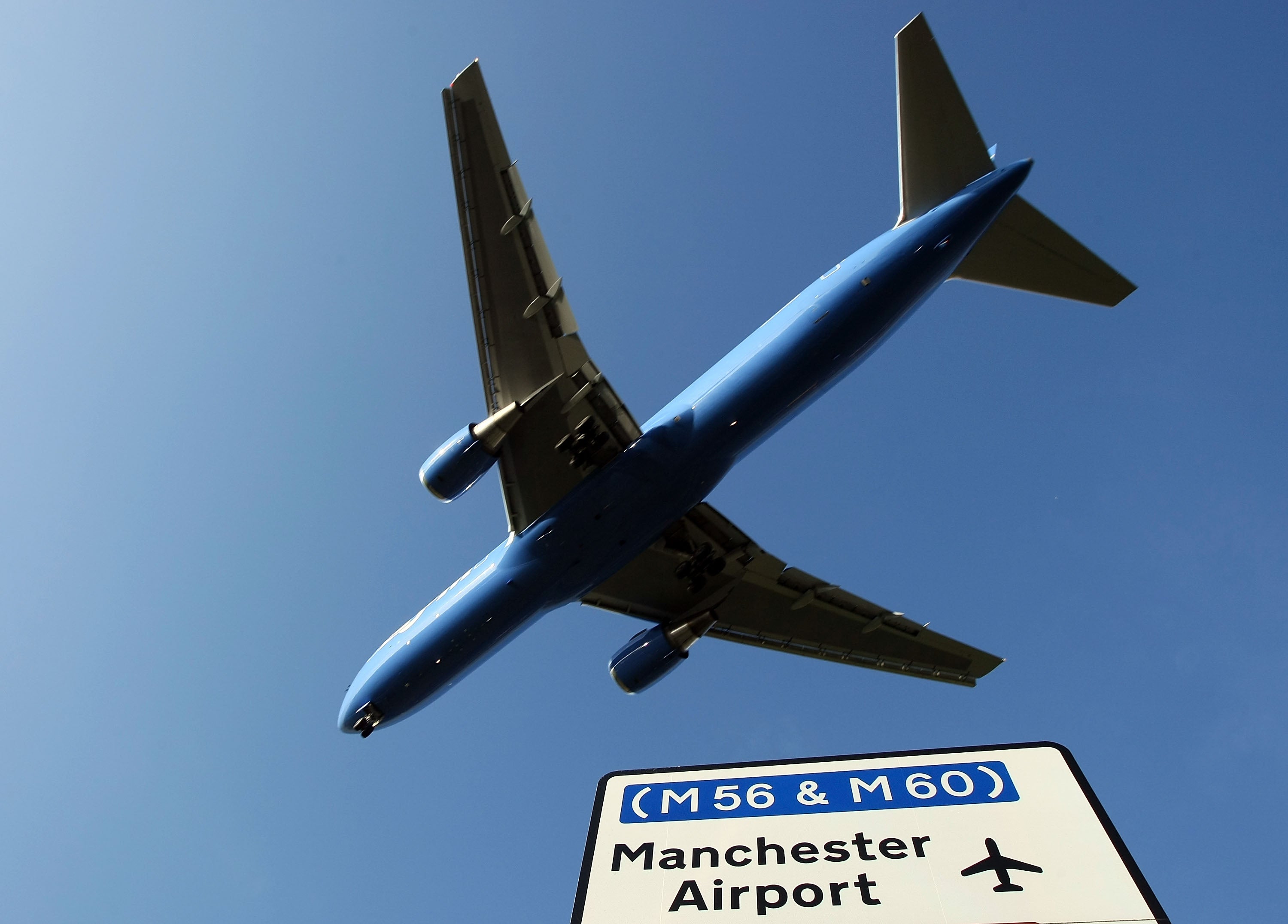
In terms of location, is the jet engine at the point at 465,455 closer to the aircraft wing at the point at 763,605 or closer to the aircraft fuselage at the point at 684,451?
the aircraft fuselage at the point at 684,451

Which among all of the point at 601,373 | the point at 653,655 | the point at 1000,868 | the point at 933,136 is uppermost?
the point at 933,136

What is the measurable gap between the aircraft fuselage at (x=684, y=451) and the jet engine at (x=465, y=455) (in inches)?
65.3

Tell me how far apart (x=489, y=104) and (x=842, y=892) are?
1330 cm

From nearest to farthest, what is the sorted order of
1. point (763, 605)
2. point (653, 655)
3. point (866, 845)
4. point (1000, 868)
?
point (1000, 868)
point (866, 845)
point (653, 655)
point (763, 605)

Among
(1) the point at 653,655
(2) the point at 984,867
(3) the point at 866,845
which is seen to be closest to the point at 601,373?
(1) the point at 653,655

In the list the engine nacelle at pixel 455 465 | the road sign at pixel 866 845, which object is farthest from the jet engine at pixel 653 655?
the road sign at pixel 866 845

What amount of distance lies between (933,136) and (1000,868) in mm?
14546

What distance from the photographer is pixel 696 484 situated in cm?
1554

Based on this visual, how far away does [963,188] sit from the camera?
15008 mm

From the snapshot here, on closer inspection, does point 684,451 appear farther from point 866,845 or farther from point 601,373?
point 866,845

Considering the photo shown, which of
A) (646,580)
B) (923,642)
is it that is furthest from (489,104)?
(923,642)

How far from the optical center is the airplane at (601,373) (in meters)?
14.5

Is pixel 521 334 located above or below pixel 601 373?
above

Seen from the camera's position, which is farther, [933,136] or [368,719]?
[368,719]
